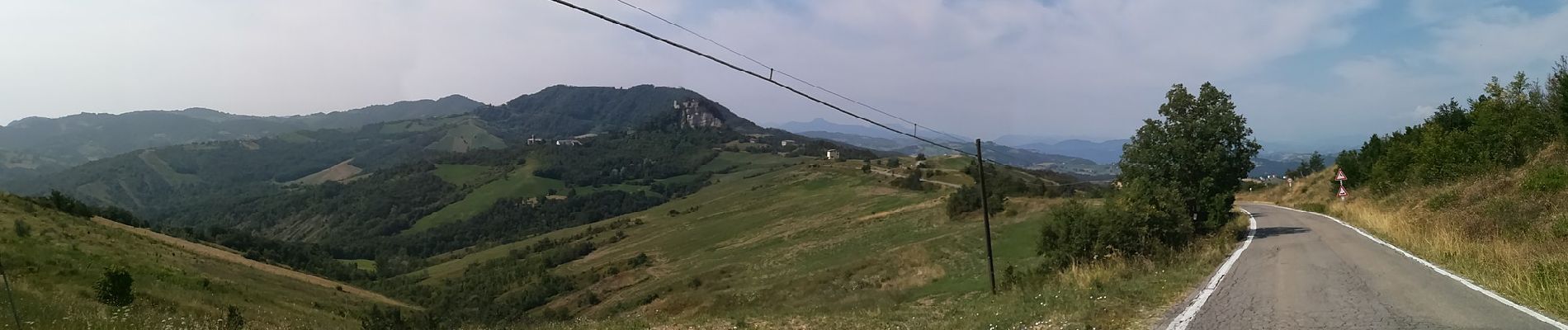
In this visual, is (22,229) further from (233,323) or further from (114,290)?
(233,323)

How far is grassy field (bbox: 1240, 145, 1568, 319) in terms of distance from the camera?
9.42 m

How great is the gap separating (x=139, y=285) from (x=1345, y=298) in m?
32.4

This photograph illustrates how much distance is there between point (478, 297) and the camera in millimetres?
82938

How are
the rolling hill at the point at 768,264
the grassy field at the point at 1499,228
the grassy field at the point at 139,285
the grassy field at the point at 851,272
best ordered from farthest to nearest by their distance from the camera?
the rolling hill at the point at 768,264 < the grassy field at the point at 139,285 < the grassy field at the point at 851,272 < the grassy field at the point at 1499,228

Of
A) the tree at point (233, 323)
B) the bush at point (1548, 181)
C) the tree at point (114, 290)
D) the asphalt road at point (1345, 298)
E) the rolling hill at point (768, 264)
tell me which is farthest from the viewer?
the tree at point (114, 290)

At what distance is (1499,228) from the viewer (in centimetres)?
1469

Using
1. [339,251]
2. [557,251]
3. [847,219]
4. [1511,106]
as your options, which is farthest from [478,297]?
[339,251]

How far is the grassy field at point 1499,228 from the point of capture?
9422 mm

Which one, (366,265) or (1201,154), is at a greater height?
(1201,154)

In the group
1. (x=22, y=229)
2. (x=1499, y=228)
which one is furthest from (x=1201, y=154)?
(x=22, y=229)

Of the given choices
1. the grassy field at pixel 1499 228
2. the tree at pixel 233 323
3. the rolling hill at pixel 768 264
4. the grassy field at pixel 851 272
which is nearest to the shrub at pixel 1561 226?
the grassy field at pixel 1499 228

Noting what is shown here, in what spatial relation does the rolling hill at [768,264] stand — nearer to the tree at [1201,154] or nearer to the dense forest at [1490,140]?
the tree at [1201,154]

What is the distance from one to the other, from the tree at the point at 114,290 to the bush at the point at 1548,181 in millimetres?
32940

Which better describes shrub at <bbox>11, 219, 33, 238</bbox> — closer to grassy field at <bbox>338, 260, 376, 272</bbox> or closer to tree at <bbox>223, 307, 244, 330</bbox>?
tree at <bbox>223, 307, 244, 330</bbox>
